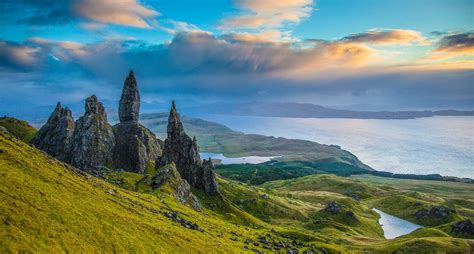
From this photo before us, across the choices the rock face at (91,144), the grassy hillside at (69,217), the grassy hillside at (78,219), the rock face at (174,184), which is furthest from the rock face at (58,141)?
the grassy hillside at (69,217)

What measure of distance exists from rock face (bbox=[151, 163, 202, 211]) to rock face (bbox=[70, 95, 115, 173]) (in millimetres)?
38526

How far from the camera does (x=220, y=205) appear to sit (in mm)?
181000

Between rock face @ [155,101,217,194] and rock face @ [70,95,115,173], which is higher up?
rock face @ [70,95,115,173]

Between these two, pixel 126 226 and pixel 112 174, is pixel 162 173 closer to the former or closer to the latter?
pixel 112 174

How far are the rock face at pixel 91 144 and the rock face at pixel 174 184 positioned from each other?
38.5 meters

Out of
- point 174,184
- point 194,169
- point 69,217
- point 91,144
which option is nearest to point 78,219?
point 69,217

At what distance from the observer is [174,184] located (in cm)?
15412

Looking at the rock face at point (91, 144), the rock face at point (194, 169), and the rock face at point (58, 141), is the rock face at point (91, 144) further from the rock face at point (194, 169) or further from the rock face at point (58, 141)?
the rock face at point (194, 169)

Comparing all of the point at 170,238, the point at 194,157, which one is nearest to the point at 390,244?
the point at 194,157

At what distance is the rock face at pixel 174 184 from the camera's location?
149 meters

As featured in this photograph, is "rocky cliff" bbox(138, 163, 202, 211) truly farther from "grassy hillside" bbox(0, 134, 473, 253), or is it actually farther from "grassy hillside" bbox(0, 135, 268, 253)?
"grassy hillside" bbox(0, 135, 268, 253)

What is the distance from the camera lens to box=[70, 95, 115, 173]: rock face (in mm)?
178125

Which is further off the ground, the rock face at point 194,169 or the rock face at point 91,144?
the rock face at point 91,144

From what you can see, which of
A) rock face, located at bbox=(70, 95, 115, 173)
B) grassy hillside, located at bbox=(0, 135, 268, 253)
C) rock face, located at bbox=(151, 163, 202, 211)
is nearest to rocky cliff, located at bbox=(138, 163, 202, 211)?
rock face, located at bbox=(151, 163, 202, 211)
